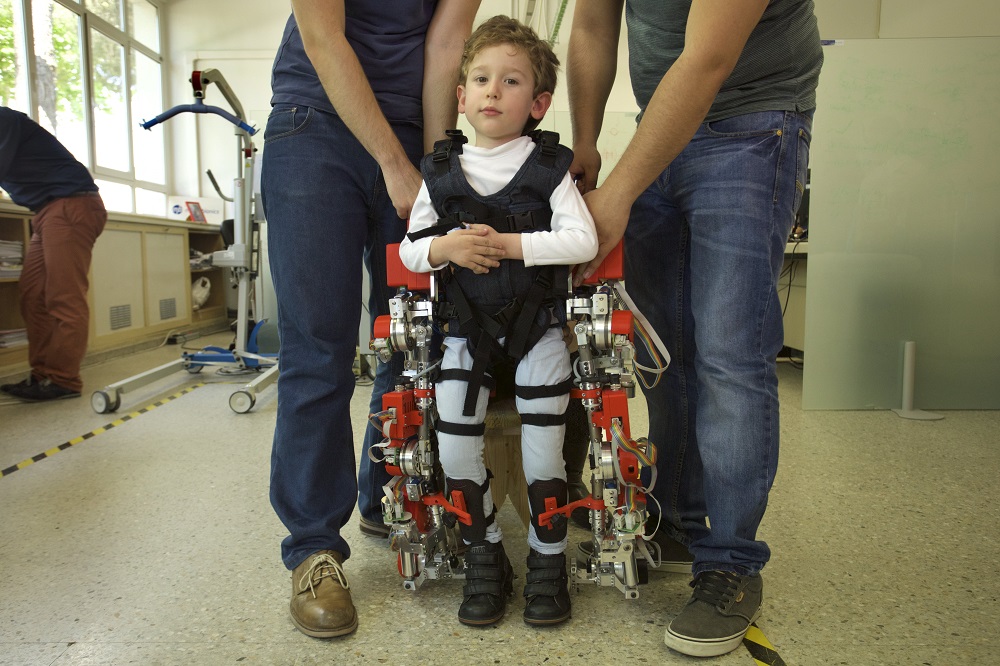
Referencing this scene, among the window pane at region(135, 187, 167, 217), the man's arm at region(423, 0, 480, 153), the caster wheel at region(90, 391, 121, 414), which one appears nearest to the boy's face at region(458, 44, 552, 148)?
the man's arm at region(423, 0, 480, 153)

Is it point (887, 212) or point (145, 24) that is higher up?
point (145, 24)

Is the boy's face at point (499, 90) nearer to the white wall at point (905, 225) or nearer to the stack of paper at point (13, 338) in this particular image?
the white wall at point (905, 225)

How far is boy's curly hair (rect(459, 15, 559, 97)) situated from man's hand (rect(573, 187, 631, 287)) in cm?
29

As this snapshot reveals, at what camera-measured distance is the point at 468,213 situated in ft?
4.22

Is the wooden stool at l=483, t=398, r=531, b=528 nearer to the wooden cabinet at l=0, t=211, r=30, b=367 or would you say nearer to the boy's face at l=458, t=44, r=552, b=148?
the boy's face at l=458, t=44, r=552, b=148

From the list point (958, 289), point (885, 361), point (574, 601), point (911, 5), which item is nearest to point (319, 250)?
point (574, 601)

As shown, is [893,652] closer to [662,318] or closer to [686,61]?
[662,318]

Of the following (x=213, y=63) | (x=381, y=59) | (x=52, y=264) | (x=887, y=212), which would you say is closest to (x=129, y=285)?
(x=52, y=264)

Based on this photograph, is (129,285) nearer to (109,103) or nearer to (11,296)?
(11,296)

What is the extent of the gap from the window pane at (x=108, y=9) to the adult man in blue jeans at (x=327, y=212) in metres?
6.35

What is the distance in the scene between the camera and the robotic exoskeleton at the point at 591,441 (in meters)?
1.24

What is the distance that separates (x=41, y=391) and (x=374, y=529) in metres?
2.65

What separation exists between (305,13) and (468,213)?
1.58 feet

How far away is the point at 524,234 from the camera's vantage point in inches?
49.1
